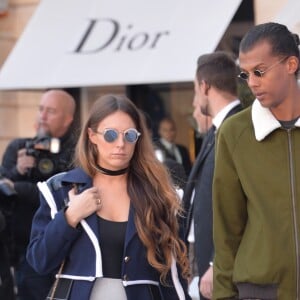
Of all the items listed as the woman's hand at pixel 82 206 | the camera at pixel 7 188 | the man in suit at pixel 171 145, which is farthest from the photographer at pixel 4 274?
the man in suit at pixel 171 145

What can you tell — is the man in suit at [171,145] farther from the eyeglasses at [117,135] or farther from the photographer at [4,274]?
the eyeglasses at [117,135]

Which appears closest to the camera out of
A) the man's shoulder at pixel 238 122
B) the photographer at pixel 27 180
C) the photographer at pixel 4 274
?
the man's shoulder at pixel 238 122

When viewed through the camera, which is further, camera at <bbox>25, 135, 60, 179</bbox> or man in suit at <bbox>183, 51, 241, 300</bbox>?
camera at <bbox>25, 135, 60, 179</bbox>

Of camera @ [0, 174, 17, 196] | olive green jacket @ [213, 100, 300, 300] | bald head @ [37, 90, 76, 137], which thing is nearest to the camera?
olive green jacket @ [213, 100, 300, 300]

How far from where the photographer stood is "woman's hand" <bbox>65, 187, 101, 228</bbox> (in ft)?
13.6

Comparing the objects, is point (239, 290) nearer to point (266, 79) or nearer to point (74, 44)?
point (266, 79)

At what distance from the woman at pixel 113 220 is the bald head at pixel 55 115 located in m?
2.65

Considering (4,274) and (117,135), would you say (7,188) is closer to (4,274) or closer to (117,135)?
(4,274)

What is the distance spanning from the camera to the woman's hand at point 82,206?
13.6ft

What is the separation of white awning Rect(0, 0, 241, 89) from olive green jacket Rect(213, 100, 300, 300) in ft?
14.8

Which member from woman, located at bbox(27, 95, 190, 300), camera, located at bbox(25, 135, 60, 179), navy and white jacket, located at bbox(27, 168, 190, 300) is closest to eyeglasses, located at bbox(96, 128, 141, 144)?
woman, located at bbox(27, 95, 190, 300)

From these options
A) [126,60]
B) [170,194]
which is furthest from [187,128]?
[170,194]

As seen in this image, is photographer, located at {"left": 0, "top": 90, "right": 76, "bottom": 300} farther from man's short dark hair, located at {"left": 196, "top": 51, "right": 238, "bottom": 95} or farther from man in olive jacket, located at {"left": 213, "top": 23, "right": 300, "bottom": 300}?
man in olive jacket, located at {"left": 213, "top": 23, "right": 300, "bottom": 300}

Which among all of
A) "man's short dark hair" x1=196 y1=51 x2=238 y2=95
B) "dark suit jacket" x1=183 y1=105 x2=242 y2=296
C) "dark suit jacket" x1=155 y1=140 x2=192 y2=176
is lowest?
"dark suit jacket" x1=183 y1=105 x2=242 y2=296
